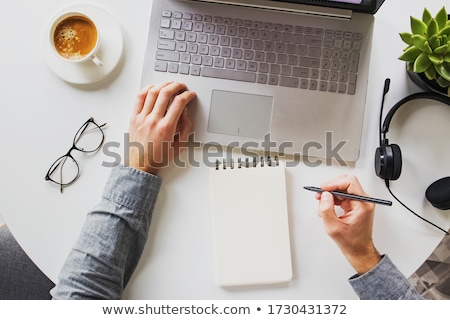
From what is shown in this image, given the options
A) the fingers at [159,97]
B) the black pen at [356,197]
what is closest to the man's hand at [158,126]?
the fingers at [159,97]

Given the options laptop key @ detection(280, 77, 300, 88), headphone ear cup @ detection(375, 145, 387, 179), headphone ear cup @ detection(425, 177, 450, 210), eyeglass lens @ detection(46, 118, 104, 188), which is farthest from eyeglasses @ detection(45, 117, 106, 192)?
headphone ear cup @ detection(425, 177, 450, 210)

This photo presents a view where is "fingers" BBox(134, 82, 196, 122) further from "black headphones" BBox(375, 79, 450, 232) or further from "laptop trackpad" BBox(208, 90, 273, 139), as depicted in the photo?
"black headphones" BBox(375, 79, 450, 232)

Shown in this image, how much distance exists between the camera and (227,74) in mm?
804

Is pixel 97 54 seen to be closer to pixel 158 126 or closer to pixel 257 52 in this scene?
pixel 158 126

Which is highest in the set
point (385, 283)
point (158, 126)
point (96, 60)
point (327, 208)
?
point (96, 60)

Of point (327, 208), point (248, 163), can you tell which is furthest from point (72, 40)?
point (327, 208)

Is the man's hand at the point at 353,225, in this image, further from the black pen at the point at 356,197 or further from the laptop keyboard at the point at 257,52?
the laptop keyboard at the point at 257,52

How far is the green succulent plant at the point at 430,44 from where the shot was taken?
26.6 inches

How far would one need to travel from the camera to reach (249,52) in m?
0.81

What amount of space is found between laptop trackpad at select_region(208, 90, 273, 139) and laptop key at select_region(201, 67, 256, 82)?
0.03 meters

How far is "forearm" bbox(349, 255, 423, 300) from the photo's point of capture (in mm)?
755

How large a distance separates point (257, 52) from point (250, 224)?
0.32 metres
